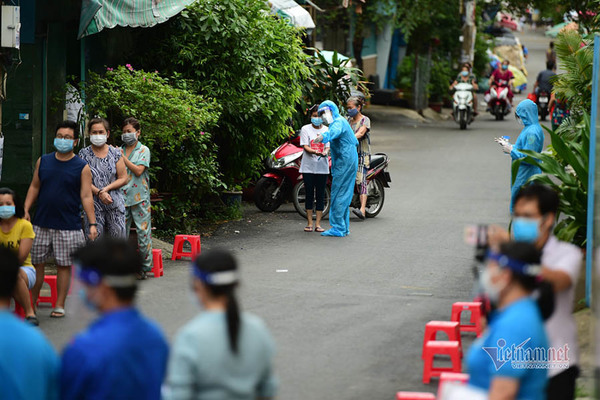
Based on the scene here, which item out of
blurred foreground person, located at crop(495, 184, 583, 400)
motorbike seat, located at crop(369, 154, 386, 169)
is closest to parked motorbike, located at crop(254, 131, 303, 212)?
motorbike seat, located at crop(369, 154, 386, 169)

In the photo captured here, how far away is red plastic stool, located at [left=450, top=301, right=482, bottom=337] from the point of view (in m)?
8.73

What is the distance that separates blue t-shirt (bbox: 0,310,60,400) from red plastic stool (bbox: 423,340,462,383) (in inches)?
152

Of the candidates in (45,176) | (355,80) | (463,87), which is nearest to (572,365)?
(45,176)

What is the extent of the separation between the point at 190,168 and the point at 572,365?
8490mm

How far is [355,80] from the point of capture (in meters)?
18.1

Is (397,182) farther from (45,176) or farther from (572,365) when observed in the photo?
(572,365)

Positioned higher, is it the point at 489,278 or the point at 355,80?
the point at 355,80

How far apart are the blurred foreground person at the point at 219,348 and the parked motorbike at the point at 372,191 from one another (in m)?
10.7

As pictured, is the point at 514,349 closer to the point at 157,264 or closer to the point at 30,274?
the point at 30,274

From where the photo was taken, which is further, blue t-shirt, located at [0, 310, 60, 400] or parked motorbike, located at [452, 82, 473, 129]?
parked motorbike, located at [452, 82, 473, 129]

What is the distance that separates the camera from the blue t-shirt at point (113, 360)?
399 cm

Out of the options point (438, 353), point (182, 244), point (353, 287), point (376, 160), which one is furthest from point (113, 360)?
point (376, 160)

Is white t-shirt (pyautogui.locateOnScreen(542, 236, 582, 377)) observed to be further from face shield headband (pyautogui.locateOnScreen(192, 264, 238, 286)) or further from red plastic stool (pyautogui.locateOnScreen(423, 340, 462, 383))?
red plastic stool (pyautogui.locateOnScreen(423, 340, 462, 383))

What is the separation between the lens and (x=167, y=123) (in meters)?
12.1
